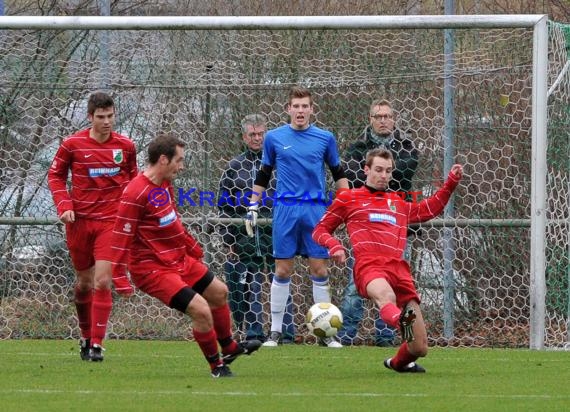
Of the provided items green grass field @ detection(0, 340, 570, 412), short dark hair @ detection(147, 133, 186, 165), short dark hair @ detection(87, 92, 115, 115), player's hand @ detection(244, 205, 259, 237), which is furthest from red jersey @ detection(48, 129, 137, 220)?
short dark hair @ detection(147, 133, 186, 165)

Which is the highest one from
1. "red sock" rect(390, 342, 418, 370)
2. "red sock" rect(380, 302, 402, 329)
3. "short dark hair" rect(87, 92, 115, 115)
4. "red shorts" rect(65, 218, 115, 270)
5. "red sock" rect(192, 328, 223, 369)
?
"short dark hair" rect(87, 92, 115, 115)

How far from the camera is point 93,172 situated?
987 centimetres

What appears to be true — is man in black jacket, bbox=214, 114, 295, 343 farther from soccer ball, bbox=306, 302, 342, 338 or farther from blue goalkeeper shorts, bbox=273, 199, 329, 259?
soccer ball, bbox=306, 302, 342, 338

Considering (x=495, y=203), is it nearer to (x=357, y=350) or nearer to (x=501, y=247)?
(x=501, y=247)

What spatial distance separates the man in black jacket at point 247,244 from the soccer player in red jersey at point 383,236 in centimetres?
248

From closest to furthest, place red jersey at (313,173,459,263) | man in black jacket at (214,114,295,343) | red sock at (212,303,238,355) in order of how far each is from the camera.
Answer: red sock at (212,303,238,355)
red jersey at (313,173,459,263)
man in black jacket at (214,114,295,343)

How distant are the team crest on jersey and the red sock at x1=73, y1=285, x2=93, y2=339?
104 centimetres

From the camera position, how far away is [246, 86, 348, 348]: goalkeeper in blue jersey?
426 inches

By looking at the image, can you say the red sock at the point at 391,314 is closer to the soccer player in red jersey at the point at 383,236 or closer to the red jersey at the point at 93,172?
the soccer player in red jersey at the point at 383,236

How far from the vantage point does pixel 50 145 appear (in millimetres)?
12281

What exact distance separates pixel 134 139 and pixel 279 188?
1.89 metres

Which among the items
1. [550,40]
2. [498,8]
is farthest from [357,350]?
[498,8]

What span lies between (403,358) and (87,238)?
103 inches

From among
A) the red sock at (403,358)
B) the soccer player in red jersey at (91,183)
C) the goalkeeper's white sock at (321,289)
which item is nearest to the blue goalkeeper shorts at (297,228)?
the goalkeeper's white sock at (321,289)
